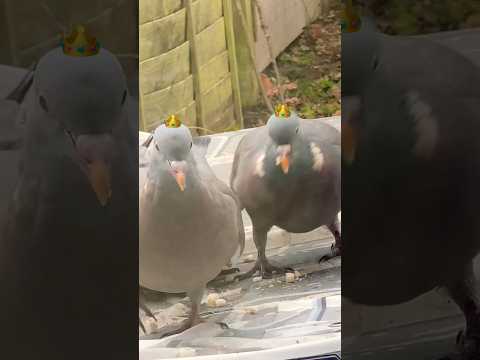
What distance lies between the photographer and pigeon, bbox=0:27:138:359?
139 cm

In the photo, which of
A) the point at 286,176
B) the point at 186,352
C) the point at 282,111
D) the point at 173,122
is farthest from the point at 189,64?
the point at 186,352

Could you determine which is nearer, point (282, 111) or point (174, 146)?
point (174, 146)

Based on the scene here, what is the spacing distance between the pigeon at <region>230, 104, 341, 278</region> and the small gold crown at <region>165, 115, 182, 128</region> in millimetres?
164

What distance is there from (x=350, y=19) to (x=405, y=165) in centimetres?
31

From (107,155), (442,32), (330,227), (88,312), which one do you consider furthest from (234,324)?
(442,32)

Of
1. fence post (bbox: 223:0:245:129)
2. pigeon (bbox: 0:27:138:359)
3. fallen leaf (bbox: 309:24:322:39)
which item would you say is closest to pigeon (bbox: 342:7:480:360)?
fallen leaf (bbox: 309:24:322:39)

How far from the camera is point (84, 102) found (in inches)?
54.8

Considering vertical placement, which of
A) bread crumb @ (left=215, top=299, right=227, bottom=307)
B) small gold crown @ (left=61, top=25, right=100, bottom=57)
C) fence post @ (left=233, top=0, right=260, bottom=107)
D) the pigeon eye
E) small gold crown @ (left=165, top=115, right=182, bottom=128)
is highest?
small gold crown @ (left=61, top=25, right=100, bottom=57)

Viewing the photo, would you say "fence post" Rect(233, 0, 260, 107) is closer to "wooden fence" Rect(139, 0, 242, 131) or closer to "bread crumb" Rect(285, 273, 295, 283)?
"wooden fence" Rect(139, 0, 242, 131)

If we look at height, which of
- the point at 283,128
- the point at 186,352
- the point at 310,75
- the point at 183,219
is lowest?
the point at 186,352

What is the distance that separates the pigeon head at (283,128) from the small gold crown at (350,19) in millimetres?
299

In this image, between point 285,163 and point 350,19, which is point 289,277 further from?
point 350,19

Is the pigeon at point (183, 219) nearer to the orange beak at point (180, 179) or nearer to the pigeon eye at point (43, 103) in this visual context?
the orange beak at point (180, 179)

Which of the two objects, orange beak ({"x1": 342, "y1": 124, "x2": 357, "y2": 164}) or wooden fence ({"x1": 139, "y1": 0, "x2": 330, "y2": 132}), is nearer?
orange beak ({"x1": 342, "y1": 124, "x2": 357, "y2": 164})
